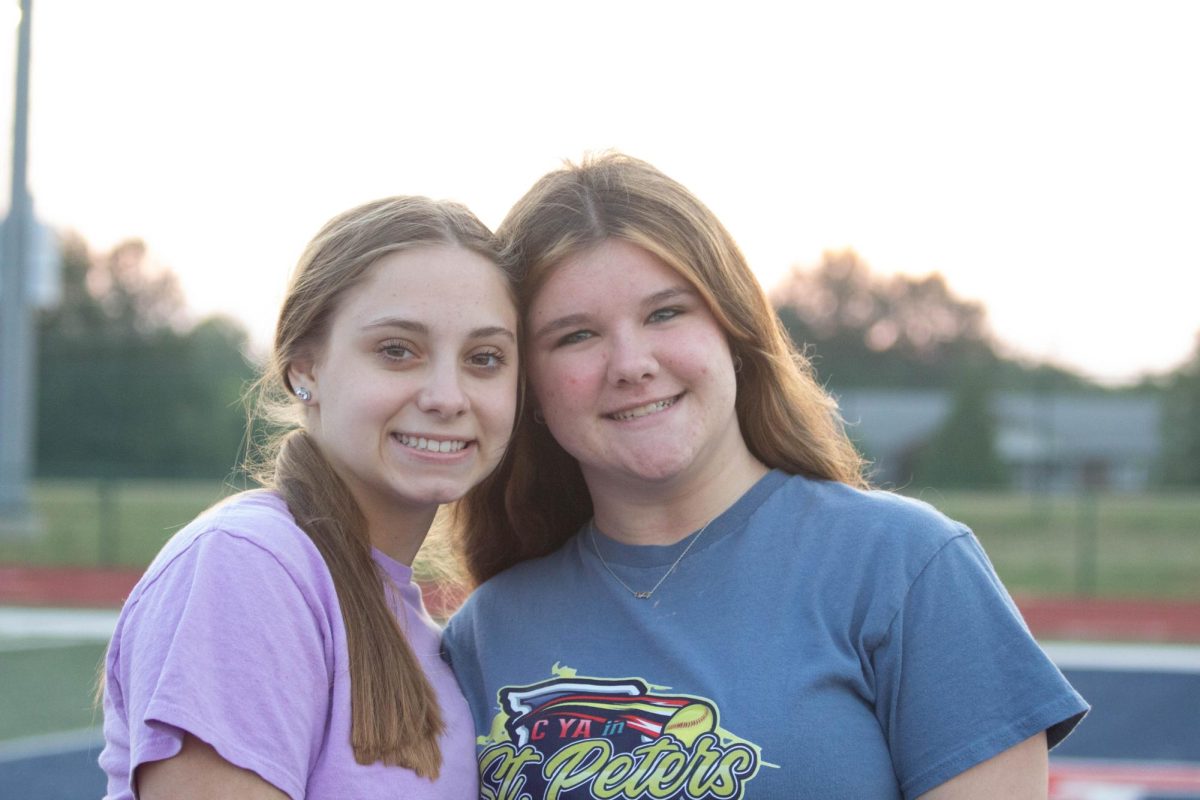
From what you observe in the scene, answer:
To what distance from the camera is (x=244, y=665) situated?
6.18 ft

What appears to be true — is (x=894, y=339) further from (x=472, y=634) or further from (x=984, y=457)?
(x=472, y=634)

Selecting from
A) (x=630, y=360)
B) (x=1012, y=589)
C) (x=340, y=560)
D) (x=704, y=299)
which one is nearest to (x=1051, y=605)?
(x=1012, y=589)

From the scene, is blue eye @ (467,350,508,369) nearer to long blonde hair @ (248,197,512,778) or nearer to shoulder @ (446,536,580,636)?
long blonde hair @ (248,197,512,778)

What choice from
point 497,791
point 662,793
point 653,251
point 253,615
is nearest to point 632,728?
point 662,793

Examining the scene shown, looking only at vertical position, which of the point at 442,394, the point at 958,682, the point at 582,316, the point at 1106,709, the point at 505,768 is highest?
the point at 582,316

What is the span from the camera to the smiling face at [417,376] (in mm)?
2252

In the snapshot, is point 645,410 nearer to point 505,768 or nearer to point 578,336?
point 578,336

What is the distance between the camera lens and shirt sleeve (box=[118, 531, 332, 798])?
182 centimetres

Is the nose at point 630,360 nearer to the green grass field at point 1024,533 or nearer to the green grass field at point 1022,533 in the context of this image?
the green grass field at point 1024,533

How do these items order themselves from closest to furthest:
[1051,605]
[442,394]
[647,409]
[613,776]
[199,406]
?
[613,776]
[442,394]
[647,409]
[1051,605]
[199,406]

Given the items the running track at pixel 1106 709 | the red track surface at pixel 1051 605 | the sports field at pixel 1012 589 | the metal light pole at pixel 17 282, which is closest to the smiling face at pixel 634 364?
the running track at pixel 1106 709

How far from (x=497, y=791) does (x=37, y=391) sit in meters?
26.5

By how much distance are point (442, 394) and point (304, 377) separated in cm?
32

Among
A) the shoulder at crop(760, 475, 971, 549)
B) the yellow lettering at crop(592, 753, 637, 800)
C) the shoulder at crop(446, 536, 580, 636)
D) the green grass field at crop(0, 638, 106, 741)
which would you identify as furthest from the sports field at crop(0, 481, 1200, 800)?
the shoulder at crop(760, 475, 971, 549)
